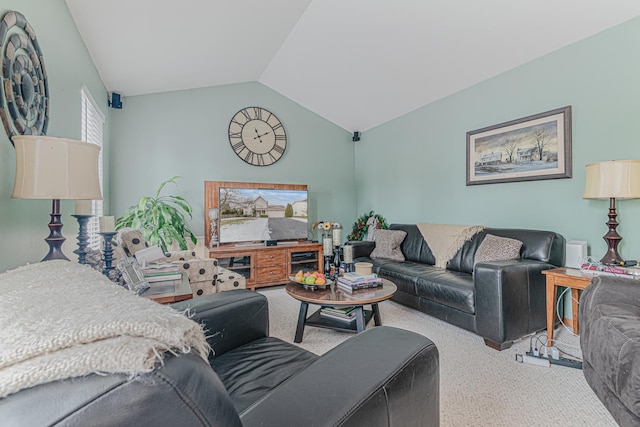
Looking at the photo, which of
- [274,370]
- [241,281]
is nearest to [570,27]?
[274,370]

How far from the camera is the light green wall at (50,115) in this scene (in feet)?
4.28

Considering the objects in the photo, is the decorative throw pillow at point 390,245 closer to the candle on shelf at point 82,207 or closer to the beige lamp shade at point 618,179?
the beige lamp shade at point 618,179

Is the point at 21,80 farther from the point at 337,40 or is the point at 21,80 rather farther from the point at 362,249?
the point at 362,249

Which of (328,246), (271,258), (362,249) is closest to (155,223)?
(271,258)

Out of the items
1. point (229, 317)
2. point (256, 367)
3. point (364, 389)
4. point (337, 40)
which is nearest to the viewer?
point (364, 389)

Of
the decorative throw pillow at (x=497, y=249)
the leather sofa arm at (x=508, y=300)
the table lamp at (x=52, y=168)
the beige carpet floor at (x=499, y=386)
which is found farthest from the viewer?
the decorative throw pillow at (x=497, y=249)

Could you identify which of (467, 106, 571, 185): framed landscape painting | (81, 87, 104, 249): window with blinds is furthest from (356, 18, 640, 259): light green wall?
(81, 87, 104, 249): window with blinds

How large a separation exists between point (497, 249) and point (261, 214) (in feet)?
9.26

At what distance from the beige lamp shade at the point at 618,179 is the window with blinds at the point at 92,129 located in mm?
3788

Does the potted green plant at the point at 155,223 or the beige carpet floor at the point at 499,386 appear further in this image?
the potted green plant at the point at 155,223

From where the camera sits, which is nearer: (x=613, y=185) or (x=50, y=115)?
(x=50, y=115)

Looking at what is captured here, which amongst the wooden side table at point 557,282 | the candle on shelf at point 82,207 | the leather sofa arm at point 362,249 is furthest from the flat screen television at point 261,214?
the wooden side table at point 557,282

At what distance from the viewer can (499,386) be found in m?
1.76

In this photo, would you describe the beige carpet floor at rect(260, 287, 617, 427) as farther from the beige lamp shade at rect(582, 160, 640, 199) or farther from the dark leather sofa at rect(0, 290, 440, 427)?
the beige lamp shade at rect(582, 160, 640, 199)
